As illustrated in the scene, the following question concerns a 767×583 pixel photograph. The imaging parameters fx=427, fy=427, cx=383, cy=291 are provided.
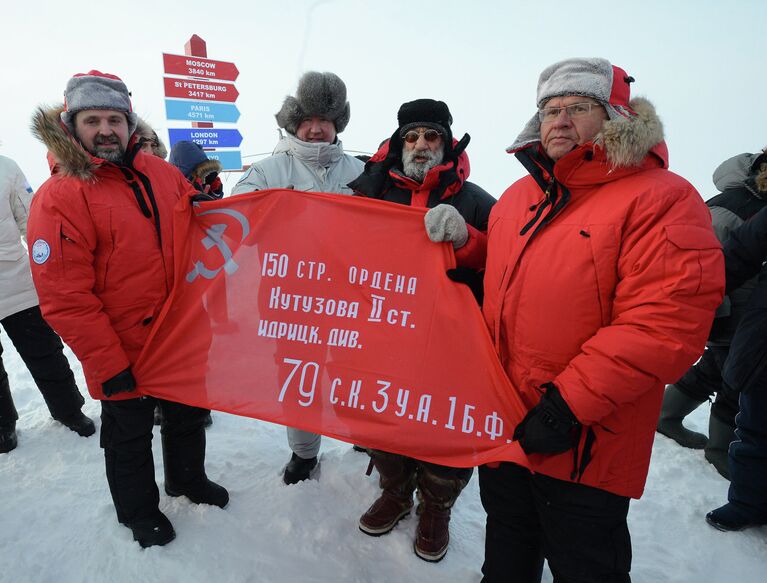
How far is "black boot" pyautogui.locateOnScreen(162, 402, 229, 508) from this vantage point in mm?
2652

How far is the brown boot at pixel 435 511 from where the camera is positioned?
7.90 feet

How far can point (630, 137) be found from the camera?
58.4 inches

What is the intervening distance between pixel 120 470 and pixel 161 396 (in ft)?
1.77

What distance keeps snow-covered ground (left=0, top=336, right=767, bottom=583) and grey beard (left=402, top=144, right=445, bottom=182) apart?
209 cm

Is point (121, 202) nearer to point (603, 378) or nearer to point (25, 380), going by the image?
point (603, 378)

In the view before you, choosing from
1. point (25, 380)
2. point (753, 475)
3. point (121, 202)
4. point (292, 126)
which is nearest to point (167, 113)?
point (25, 380)

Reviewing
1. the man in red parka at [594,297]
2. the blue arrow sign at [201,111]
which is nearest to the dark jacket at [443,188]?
the man in red parka at [594,297]

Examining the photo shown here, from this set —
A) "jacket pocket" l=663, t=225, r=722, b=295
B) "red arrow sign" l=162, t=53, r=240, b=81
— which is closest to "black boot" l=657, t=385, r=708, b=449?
Result: "jacket pocket" l=663, t=225, r=722, b=295

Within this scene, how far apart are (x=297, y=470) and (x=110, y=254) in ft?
6.15

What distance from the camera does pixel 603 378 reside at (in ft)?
4.79

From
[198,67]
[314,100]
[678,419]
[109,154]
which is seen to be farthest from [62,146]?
[198,67]

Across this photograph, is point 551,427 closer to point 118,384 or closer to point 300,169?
point 118,384

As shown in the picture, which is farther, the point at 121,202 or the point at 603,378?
the point at 121,202

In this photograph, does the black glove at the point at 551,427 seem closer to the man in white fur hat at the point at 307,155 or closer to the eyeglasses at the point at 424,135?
the eyeglasses at the point at 424,135
